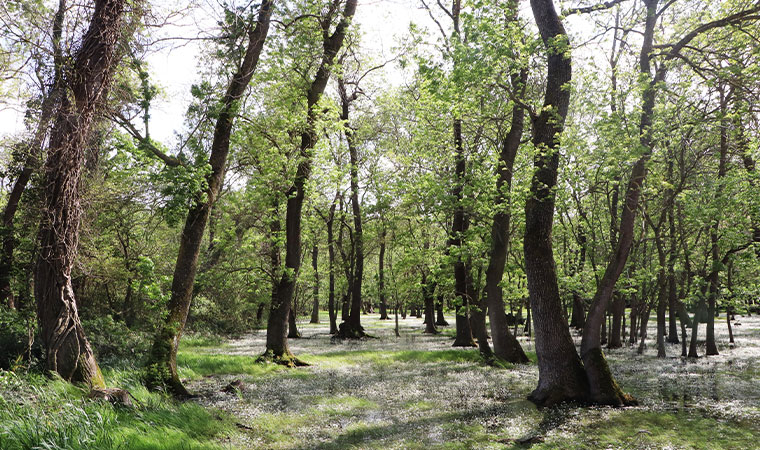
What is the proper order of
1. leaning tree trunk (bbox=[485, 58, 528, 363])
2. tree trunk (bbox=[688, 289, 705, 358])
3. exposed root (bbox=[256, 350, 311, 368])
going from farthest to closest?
tree trunk (bbox=[688, 289, 705, 358]) → exposed root (bbox=[256, 350, 311, 368]) → leaning tree trunk (bbox=[485, 58, 528, 363])

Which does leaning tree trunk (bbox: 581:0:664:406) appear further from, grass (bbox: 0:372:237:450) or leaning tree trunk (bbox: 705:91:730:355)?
grass (bbox: 0:372:237:450)

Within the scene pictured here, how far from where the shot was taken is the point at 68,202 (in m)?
9.17

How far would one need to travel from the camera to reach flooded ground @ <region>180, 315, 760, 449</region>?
9367mm

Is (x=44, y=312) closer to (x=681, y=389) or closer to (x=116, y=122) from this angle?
(x=116, y=122)

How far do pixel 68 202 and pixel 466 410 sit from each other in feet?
34.2

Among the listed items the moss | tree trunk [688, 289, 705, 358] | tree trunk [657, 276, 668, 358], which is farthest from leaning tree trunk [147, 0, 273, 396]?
tree trunk [688, 289, 705, 358]

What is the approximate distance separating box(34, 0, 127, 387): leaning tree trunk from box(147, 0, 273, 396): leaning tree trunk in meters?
2.61

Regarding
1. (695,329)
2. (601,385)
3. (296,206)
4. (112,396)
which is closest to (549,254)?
(601,385)

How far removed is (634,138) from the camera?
11.3 m

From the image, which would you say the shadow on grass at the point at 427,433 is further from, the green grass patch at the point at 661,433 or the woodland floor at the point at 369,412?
the green grass patch at the point at 661,433

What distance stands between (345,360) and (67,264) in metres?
13.7

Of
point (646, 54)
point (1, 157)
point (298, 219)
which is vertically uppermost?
point (646, 54)

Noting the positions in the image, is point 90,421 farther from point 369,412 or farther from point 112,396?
point 369,412

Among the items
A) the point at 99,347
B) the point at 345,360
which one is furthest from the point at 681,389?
the point at 99,347
